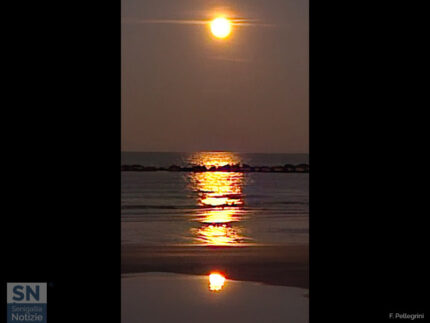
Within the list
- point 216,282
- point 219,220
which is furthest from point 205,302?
point 219,220

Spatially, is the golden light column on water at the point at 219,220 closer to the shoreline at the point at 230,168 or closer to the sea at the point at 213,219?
the sea at the point at 213,219

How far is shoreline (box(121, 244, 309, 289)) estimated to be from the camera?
260 inches

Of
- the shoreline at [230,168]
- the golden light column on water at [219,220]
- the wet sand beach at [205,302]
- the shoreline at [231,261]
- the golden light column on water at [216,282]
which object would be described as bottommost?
the wet sand beach at [205,302]
